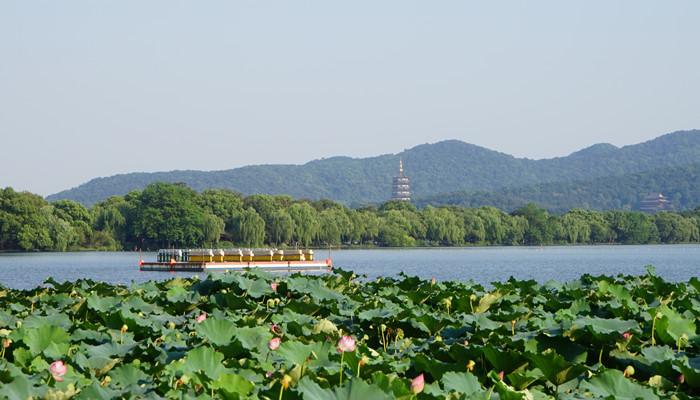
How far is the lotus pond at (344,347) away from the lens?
3725 millimetres

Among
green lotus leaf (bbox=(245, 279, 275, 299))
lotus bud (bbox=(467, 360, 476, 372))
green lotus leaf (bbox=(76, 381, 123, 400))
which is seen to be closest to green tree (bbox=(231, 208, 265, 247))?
green lotus leaf (bbox=(245, 279, 275, 299))

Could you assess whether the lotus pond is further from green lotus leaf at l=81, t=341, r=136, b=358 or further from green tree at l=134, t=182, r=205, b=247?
green tree at l=134, t=182, r=205, b=247

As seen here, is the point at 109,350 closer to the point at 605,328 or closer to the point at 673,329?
the point at 605,328

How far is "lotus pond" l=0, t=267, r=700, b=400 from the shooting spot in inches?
147

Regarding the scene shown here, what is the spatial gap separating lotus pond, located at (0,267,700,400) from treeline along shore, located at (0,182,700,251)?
7598cm

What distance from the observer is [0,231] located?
79375 mm

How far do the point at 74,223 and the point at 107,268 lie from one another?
32429mm

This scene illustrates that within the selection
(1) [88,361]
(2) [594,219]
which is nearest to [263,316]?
(1) [88,361]

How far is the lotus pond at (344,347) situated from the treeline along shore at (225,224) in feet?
249

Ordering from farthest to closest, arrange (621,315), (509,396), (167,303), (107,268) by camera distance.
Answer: (107,268)
(167,303)
(621,315)
(509,396)

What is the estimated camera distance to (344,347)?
3.92m

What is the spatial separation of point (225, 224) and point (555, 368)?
88875mm

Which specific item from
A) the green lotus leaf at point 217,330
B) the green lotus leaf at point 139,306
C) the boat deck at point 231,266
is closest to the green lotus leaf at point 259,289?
the green lotus leaf at point 139,306

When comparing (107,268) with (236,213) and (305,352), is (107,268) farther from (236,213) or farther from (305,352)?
A: (305,352)
